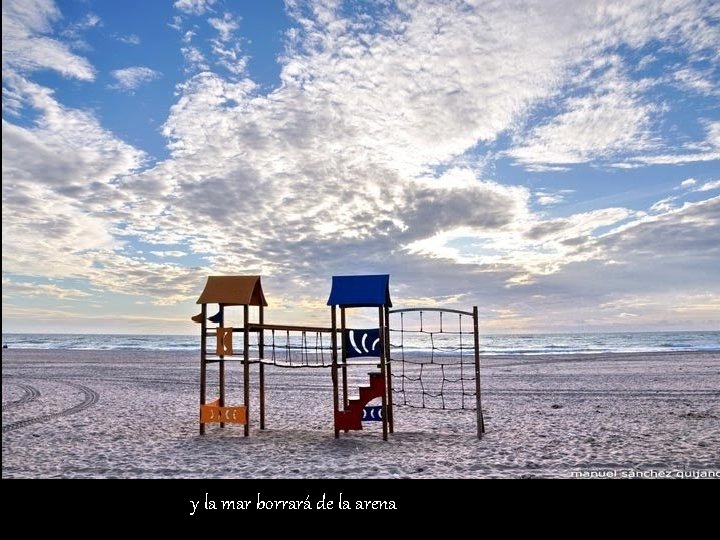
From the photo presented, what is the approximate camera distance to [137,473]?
8.97 m

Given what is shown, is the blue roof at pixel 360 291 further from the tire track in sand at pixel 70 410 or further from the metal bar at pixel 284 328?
the tire track in sand at pixel 70 410

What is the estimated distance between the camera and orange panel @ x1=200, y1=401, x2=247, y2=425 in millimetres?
12039

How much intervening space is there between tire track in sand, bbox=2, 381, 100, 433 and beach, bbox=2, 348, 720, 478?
0.11 feet

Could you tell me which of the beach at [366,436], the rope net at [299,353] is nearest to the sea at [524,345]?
the rope net at [299,353]

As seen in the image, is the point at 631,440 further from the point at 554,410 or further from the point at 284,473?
the point at 284,473

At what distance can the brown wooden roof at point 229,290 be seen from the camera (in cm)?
1248


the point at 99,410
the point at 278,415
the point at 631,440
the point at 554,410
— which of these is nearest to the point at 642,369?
the point at 554,410

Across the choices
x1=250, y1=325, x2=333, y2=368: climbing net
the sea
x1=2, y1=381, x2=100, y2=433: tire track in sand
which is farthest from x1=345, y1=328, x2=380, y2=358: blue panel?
the sea

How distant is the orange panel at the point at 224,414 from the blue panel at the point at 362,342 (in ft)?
9.05

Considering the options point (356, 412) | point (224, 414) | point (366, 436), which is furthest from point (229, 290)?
point (366, 436)

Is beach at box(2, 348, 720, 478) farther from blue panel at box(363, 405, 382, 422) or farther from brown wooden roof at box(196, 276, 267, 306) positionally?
brown wooden roof at box(196, 276, 267, 306)

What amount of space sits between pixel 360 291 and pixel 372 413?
2.76 metres
